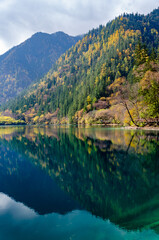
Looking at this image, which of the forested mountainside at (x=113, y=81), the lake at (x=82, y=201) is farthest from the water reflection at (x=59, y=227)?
the forested mountainside at (x=113, y=81)

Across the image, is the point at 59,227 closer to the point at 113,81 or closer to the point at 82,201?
the point at 82,201

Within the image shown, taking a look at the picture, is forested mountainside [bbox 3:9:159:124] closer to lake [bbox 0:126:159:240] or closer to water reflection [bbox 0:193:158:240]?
lake [bbox 0:126:159:240]

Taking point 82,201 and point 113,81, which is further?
point 113,81

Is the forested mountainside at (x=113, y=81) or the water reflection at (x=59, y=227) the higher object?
the forested mountainside at (x=113, y=81)

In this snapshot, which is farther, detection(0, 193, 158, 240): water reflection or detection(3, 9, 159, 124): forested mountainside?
detection(3, 9, 159, 124): forested mountainside

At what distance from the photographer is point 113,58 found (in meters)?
120

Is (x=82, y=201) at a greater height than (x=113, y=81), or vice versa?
(x=113, y=81)

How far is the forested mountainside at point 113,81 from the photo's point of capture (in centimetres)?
4203

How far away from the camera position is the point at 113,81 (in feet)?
344

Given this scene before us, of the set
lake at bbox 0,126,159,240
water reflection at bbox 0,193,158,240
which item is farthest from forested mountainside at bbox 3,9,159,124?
water reflection at bbox 0,193,158,240

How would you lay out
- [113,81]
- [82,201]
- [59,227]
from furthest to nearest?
[113,81] < [82,201] < [59,227]

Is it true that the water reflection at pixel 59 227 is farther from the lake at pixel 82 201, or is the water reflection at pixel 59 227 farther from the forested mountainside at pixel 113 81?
the forested mountainside at pixel 113 81

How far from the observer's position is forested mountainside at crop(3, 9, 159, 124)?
42031 mm

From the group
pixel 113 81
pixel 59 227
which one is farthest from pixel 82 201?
pixel 113 81
